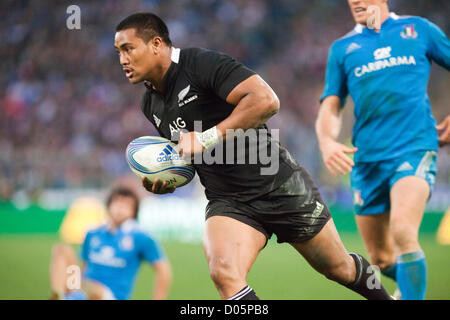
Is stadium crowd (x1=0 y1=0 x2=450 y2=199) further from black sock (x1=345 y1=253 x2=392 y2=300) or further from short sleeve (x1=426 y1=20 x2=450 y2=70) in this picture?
black sock (x1=345 y1=253 x2=392 y2=300)

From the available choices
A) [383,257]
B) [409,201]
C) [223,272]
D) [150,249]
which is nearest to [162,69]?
[223,272]

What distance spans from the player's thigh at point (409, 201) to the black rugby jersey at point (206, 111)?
965 millimetres

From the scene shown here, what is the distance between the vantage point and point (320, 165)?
13.3 meters

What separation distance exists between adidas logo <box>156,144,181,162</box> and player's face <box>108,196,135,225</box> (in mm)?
1902

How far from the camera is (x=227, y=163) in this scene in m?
3.84

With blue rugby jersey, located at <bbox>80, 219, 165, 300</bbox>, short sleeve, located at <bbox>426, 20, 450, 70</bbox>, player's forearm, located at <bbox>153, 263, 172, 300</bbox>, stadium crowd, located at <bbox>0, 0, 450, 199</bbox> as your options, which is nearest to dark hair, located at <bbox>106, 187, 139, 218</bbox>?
blue rugby jersey, located at <bbox>80, 219, 165, 300</bbox>

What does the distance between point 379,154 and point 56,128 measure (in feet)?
47.1

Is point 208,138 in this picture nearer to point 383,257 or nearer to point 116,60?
point 383,257

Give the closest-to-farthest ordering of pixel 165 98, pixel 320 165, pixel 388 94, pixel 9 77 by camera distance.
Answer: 1. pixel 165 98
2. pixel 388 94
3. pixel 320 165
4. pixel 9 77

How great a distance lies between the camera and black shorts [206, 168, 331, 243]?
3.84 m

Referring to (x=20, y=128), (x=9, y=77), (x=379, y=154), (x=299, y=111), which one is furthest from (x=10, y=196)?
(x=379, y=154)

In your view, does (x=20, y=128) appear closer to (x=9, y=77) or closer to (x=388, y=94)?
(x=9, y=77)

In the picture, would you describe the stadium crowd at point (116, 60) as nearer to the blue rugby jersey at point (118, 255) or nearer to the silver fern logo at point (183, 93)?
the blue rugby jersey at point (118, 255)

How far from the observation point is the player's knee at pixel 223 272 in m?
3.48
